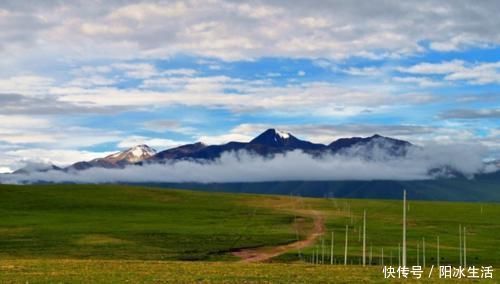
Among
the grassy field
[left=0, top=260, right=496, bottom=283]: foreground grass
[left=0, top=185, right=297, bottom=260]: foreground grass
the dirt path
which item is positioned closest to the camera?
[left=0, top=260, right=496, bottom=283]: foreground grass

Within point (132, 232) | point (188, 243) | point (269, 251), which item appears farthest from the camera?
point (132, 232)

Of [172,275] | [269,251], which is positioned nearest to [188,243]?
[269,251]

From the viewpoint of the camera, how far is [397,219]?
196 metres

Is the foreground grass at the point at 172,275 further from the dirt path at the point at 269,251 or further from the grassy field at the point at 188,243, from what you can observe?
the dirt path at the point at 269,251

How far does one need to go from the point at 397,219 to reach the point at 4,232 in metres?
107

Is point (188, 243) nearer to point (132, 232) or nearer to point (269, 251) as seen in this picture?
point (269, 251)

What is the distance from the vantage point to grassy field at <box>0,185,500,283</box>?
53625 mm

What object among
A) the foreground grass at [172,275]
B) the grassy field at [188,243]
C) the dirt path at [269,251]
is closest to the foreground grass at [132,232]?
the grassy field at [188,243]

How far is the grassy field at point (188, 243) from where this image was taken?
5362 centimetres

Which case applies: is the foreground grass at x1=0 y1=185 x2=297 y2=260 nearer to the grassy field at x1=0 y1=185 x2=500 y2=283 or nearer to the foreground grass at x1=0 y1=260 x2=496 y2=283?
the grassy field at x1=0 y1=185 x2=500 y2=283

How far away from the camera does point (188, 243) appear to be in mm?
124438

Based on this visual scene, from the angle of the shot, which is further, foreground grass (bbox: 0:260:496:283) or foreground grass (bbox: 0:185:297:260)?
foreground grass (bbox: 0:185:297:260)

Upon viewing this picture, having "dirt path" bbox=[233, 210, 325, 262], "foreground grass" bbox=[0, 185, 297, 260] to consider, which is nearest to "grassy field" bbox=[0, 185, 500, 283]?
"foreground grass" bbox=[0, 185, 297, 260]

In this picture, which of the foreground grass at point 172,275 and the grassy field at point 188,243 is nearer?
the foreground grass at point 172,275
